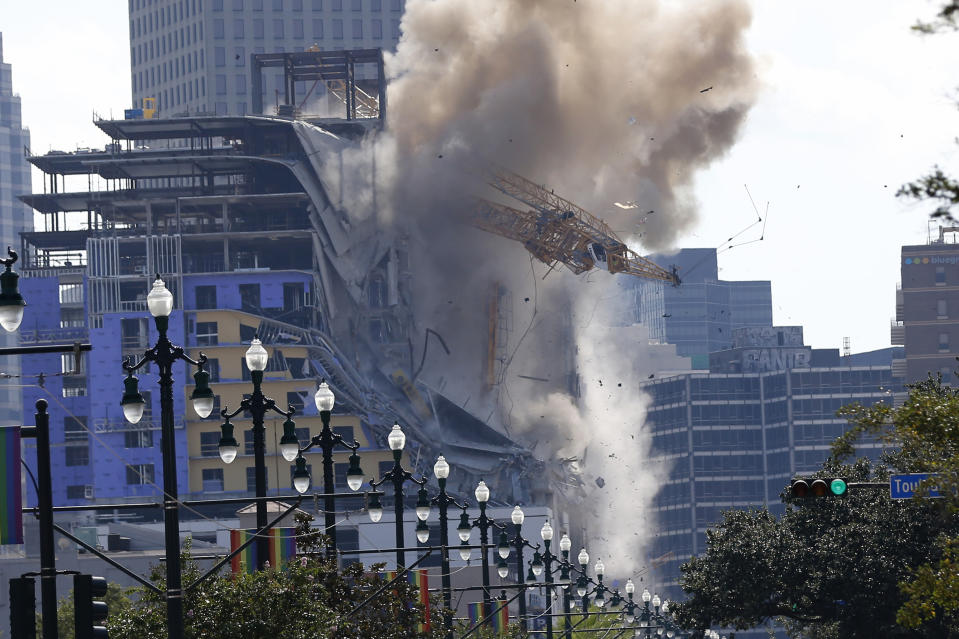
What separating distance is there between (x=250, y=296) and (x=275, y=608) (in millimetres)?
140981

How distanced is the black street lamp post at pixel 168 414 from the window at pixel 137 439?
140 metres

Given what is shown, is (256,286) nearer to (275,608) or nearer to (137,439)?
(137,439)

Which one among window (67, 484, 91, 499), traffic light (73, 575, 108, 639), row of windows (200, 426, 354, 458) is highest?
traffic light (73, 575, 108, 639)

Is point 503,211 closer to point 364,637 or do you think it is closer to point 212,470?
point 212,470

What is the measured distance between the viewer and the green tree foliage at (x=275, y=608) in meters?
30.0

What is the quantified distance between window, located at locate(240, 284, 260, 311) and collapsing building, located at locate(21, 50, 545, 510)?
13 centimetres

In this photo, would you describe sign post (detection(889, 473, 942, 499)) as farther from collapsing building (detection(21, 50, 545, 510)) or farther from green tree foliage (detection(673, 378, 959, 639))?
collapsing building (detection(21, 50, 545, 510))

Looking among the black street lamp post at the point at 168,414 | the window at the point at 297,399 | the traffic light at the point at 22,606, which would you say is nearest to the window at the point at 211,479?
the window at the point at 297,399

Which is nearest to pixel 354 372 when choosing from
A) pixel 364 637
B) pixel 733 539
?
pixel 733 539

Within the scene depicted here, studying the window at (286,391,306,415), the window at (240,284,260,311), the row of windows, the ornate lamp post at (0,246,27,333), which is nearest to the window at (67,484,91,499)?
the row of windows

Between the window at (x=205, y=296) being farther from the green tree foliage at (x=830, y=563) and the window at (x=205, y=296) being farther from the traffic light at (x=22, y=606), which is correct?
the traffic light at (x=22, y=606)

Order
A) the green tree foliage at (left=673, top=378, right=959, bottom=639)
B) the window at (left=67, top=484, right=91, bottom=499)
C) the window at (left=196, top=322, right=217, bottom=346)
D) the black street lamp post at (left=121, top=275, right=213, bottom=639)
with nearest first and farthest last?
the black street lamp post at (left=121, top=275, right=213, bottom=639) < the green tree foliage at (left=673, top=378, right=959, bottom=639) < the window at (left=196, top=322, right=217, bottom=346) < the window at (left=67, top=484, right=91, bottom=499)

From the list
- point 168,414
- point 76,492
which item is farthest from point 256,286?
point 168,414

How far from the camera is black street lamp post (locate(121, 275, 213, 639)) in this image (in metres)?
23.9
